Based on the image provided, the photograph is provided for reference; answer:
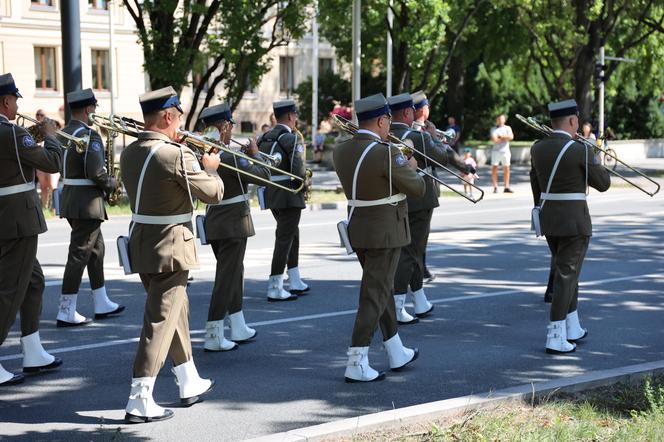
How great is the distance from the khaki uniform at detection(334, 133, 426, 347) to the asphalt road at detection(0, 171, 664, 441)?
590 millimetres

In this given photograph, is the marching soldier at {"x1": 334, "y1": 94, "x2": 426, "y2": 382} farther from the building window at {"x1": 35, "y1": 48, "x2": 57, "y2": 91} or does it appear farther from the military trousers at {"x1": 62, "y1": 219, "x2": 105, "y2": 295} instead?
the building window at {"x1": 35, "y1": 48, "x2": 57, "y2": 91}

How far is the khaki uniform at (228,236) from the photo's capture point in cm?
828

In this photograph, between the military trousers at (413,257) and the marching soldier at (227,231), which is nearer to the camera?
the marching soldier at (227,231)

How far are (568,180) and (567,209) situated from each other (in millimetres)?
250

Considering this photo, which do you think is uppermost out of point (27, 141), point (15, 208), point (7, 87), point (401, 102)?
point (7, 87)

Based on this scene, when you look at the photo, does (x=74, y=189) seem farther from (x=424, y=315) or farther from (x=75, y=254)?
(x=424, y=315)

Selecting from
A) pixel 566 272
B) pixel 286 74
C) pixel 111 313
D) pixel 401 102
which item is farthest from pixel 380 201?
pixel 286 74

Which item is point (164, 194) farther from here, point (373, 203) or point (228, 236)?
point (228, 236)

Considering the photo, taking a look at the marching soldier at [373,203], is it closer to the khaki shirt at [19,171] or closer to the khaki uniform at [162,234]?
the khaki uniform at [162,234]

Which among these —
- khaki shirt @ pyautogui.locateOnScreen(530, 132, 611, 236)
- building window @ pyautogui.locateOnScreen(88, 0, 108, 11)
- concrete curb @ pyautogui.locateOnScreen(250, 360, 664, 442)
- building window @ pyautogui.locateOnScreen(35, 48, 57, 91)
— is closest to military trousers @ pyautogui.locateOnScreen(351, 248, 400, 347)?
concrete curb @ pyautogui.locateOnScreen(250, 360, 664, 442)

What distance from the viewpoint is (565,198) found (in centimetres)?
832

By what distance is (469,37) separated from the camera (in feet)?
115

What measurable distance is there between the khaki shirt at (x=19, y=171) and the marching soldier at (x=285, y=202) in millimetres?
3114

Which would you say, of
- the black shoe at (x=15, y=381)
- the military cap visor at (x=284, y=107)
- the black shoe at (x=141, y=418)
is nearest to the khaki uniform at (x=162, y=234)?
the black shoe at (x=141, y=418)
